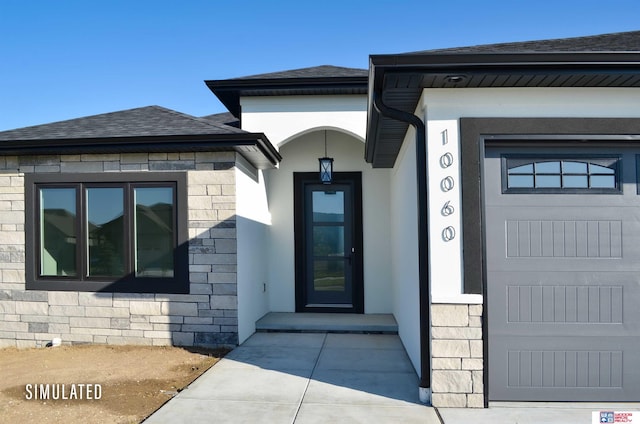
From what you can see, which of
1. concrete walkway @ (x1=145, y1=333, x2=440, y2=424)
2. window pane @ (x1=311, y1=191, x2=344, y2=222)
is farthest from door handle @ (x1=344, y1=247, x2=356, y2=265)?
concrete walkway @ (x1=145, y1=333, x2=440, y2=424)

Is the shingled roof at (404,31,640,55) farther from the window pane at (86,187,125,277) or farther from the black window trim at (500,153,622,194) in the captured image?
the window pane at (86,187,125,277)

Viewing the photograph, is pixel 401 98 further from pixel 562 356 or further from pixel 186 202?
pixel 186 202

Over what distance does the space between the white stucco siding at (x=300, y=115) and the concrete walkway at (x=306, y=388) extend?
3.58 metres

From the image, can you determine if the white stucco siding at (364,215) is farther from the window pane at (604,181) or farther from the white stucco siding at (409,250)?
the window pane at (604,181)

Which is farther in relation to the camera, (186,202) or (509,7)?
(509,7)

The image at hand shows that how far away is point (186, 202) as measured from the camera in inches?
239

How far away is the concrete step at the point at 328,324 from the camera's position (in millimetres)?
6848

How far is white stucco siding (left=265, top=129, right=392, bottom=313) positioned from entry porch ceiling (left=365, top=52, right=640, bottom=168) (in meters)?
4.39

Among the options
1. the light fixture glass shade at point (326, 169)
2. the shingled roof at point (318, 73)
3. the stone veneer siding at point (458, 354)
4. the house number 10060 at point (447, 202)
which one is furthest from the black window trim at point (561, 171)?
the light fixture glass shade at point (326, 169)

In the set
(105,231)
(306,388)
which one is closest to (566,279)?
(306,388)

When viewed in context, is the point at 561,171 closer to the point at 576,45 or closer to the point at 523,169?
the point at 523,169

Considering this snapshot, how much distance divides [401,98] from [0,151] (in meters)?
5.70

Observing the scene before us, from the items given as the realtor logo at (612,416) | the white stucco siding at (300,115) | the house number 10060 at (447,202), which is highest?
the white stucco siding at (300,115)

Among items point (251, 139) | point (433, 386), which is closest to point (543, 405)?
point (433, 386)
